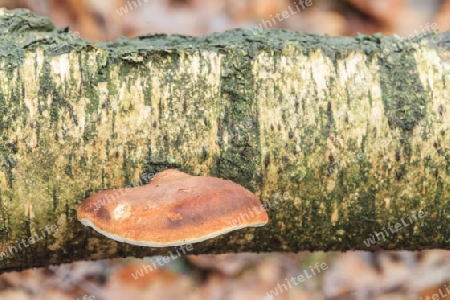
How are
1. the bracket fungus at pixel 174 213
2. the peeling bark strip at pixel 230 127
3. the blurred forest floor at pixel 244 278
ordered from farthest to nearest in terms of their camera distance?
the blurred forest floor at pixel 244 278, the peeling bark strip at pixel 230 127, the bracket fungus at pixel 174 213

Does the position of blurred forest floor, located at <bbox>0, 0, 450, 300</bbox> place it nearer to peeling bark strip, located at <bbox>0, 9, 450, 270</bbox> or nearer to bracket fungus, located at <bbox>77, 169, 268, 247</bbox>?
peeling bark strip, located at <bbox>0, 9, 450, 270</bbox>

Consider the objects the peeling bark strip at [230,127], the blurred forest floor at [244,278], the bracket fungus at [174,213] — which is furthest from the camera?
the blurred forest floor at [244,278]

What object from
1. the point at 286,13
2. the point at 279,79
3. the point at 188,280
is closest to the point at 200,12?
the point at 286,13

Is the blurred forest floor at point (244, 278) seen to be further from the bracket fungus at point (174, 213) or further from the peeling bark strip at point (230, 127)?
the bracket fungus at point (174, 213)

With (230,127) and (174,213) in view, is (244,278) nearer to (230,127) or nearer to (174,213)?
(230,127)

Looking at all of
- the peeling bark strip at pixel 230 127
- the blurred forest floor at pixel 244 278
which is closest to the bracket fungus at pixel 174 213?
the peeling bark strip at pixel 230 127

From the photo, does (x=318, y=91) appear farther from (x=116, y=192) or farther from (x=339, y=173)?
(x=116, y=192)

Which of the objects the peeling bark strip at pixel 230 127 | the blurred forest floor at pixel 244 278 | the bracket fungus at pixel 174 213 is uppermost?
the peeling bark strip at pixel 230 127
